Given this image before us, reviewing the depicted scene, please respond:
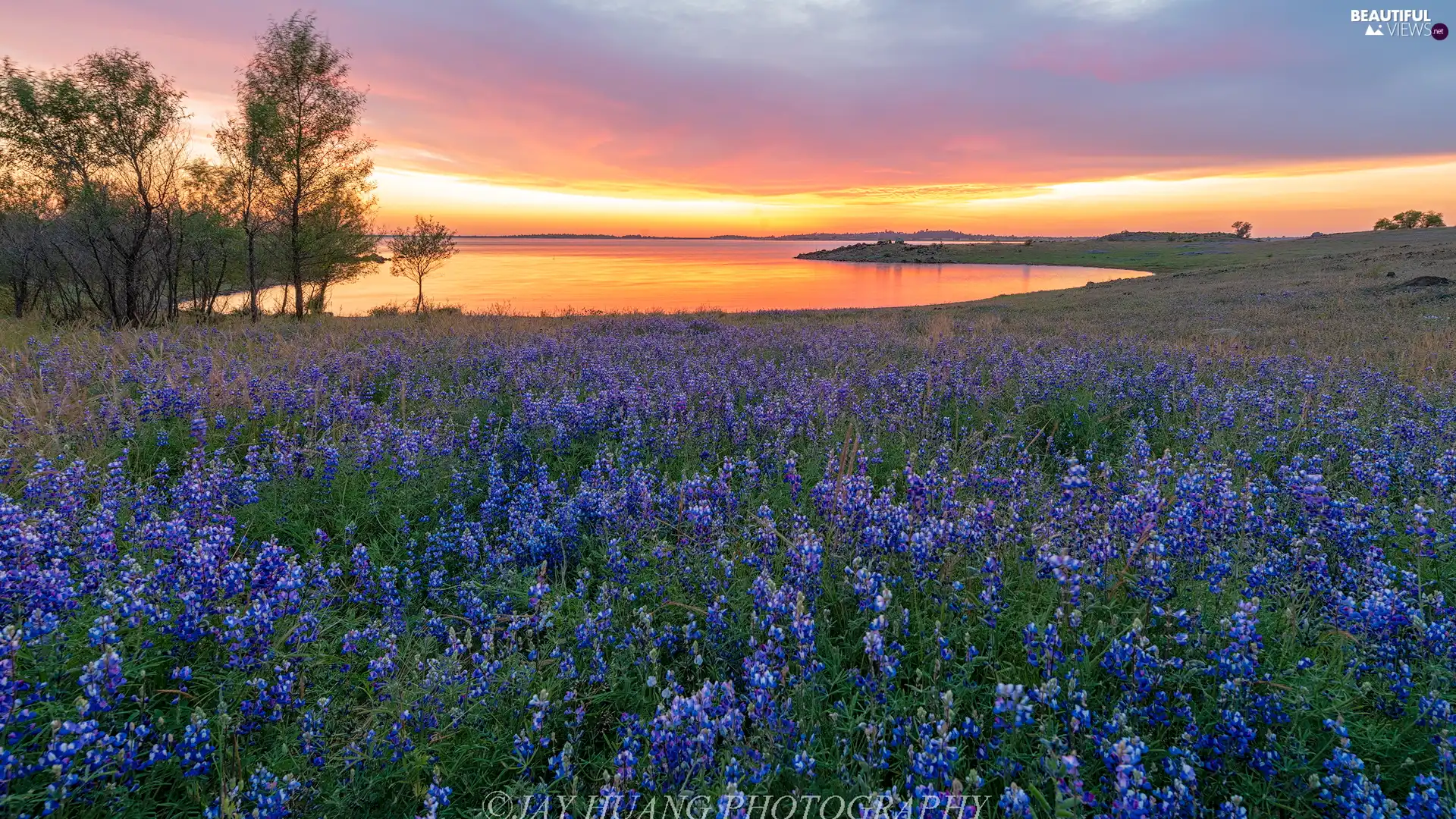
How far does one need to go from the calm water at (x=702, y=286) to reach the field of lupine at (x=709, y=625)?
3609 centimetres

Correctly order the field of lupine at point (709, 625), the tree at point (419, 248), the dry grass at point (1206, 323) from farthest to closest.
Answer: the tree at point (419, 248), the dry grass at point (1206, 323), the field of lupine at point (709, 625)

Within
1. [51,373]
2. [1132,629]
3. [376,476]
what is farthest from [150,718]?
[51,373]

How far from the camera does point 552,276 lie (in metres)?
95.2

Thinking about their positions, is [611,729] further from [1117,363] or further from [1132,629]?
[1117,363]

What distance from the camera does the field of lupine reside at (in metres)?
2.35

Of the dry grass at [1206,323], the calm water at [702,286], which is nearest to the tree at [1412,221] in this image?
the calm water at [702,286]

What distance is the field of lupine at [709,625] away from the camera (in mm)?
2354

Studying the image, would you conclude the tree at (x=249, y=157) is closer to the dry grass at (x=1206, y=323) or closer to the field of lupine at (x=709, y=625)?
the dry grass at (x=1206, y=323)

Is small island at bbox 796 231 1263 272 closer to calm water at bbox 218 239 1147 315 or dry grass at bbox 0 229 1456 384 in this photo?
calm water at bbox 218 239 1147 315

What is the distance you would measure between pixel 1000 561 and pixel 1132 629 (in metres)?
0.98

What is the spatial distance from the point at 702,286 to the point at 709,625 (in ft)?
249

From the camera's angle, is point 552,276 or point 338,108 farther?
point 552,276

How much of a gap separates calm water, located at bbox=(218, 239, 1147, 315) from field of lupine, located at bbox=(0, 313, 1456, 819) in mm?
36086

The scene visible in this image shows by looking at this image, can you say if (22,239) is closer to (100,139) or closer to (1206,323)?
(100,139)
